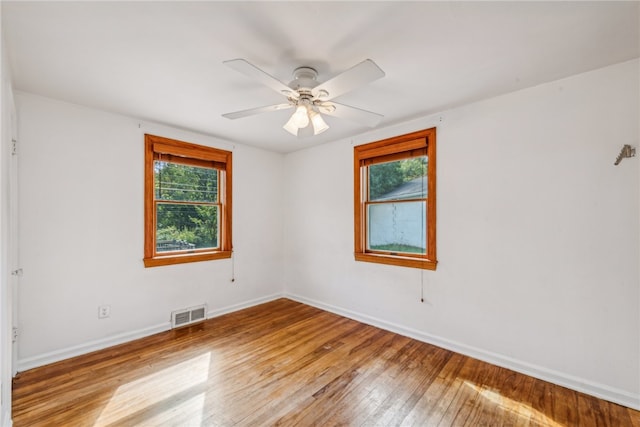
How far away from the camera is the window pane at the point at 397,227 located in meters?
3.16

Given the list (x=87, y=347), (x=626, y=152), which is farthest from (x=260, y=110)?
(x=87, y=347)

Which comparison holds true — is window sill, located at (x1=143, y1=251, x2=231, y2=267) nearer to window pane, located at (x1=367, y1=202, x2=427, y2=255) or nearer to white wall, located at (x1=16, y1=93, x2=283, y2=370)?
white wall, located at (x1=16, y1=93, x2=283, y2=370)

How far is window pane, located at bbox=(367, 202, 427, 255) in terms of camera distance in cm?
316

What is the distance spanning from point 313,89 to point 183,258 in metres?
2.63

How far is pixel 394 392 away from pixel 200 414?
4.61 feet

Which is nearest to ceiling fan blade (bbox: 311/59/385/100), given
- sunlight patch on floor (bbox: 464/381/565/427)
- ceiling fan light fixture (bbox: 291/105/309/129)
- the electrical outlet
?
ceiling fan light fixture (bbox: 291/105/309/129)

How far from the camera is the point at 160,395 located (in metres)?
2.08

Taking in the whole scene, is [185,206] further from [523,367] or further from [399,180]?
[523,367]

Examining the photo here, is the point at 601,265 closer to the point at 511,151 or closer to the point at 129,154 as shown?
the point at 511,151

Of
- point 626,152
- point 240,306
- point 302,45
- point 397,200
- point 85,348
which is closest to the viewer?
point 302,45

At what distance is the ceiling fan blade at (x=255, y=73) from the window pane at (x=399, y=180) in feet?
5.91

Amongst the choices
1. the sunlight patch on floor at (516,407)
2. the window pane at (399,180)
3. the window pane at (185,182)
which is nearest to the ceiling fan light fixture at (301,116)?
the window pane at (399,180)

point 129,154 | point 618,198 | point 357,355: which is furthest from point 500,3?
point 129,154

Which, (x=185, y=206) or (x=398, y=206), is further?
(x=185, y=206)
